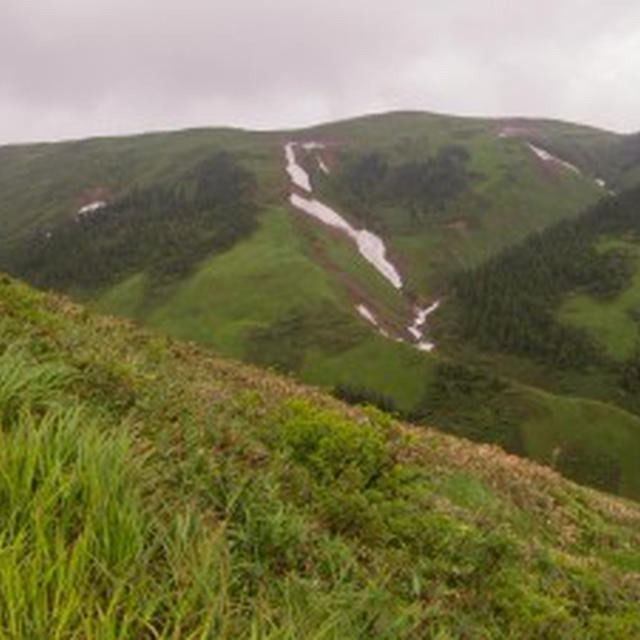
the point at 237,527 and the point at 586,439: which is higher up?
the point at 237,527

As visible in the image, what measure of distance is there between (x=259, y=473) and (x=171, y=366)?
868cm

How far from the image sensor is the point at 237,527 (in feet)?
28.9

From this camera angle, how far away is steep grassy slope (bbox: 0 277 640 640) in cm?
625

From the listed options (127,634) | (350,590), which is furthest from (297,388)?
(127,634)

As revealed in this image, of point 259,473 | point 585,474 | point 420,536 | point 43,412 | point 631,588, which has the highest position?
point 43,412

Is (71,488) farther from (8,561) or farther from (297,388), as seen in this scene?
(297,388)

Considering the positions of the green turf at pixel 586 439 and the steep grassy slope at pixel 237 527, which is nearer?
the steep grassy slope at pixel 237 527

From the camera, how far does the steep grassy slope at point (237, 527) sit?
246 inches

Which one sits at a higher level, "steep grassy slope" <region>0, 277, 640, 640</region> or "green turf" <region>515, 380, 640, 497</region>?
"steep grassy slope" <region>0, 277, 640, 640</region>

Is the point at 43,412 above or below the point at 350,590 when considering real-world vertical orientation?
above

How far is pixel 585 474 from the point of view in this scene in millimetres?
138625

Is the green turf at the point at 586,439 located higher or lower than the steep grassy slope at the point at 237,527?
lower

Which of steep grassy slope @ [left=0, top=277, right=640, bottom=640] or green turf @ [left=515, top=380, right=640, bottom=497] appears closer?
steep grassy slope @ [left=0, top=277, right=640, bottom=640]

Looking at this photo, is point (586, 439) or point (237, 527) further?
point (586, 439)
